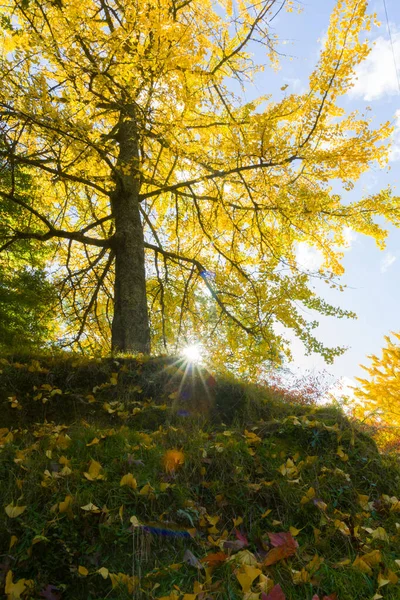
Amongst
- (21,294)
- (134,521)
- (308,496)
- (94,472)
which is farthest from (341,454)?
(21,294)

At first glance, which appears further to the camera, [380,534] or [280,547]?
[380,534]

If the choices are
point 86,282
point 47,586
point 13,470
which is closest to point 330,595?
point 47,586

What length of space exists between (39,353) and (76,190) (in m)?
4.21

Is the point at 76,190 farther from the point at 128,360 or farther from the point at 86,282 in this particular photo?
the point at 128,360

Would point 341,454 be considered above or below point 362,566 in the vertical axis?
above

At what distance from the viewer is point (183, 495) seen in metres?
2.32

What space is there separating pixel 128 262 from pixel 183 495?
3.97 metres

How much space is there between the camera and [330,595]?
177 centimetres

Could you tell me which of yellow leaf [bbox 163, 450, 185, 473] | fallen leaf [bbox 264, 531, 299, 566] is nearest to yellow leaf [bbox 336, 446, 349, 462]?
fallen leaf [bbox 264, 531, 299, 566]

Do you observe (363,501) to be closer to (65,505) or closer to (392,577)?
(392,577)

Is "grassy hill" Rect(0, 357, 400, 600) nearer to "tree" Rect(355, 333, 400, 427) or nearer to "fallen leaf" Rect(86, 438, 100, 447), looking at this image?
"fallen leaf" Rect(86, 438, 100, 447)

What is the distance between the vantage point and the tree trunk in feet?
17.7

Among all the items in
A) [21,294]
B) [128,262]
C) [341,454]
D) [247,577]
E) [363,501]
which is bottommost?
[247,577]

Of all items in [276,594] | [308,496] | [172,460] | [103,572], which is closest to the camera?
[276,594]
